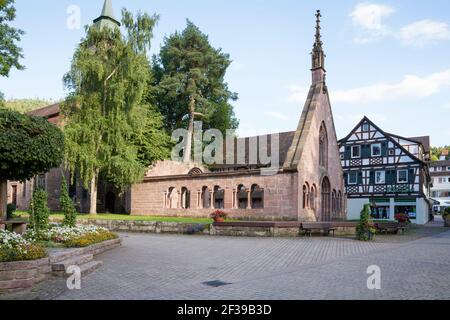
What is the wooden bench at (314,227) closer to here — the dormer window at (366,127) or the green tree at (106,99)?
the green tree at (106,99)

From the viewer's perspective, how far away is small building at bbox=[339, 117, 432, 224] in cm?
4200

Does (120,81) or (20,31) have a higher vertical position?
(20,31)

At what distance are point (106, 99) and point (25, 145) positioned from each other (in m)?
13.0

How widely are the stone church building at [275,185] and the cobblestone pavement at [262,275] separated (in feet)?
30.7

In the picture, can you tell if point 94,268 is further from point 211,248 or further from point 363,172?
point 363,172

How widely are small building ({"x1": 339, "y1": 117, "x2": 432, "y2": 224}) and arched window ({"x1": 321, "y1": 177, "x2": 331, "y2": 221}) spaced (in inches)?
554

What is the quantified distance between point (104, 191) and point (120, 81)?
505 inches

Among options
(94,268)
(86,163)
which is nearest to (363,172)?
(86,163)

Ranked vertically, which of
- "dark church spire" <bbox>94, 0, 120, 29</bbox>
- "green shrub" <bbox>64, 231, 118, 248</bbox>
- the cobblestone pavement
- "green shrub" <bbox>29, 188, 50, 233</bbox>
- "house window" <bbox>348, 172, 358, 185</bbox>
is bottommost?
the cobblestone pavement

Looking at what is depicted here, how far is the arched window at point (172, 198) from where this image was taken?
3022 centimetres

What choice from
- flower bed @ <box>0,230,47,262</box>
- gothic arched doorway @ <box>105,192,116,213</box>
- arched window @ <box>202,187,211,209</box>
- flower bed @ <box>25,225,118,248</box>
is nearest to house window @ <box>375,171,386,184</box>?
arched window @ <box>202,187,211,209</box>

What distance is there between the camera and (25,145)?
16.1m

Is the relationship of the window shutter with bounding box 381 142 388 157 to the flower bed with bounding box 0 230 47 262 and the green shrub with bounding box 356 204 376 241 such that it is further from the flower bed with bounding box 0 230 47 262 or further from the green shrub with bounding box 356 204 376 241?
the flower bed with bounding box 0 230 47 262

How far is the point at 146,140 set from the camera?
113 ft
